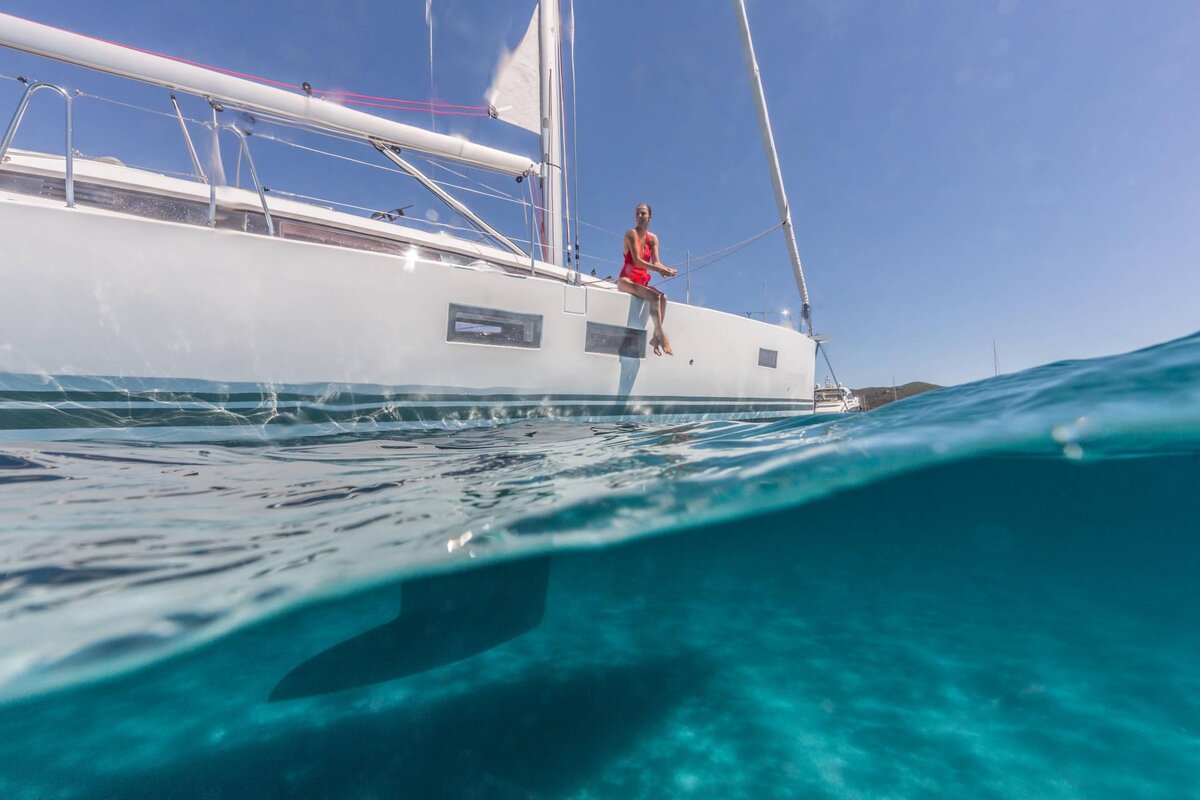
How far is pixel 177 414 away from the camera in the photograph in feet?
12.1

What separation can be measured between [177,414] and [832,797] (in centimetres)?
487

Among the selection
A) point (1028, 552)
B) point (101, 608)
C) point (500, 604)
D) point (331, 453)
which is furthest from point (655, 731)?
point (1028, 552)

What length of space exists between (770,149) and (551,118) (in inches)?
159

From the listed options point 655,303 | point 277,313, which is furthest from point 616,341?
point 277,313

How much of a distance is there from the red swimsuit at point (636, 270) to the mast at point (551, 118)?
222cm

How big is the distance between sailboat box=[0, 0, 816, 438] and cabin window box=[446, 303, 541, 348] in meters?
0.02

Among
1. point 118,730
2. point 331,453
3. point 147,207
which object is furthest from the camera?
point 147,207

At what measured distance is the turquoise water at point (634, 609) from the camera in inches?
82.4

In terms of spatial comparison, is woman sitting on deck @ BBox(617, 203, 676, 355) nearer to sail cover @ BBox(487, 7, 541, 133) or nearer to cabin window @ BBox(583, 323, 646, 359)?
cabin window @ BBox(583, 323, 646, 359)

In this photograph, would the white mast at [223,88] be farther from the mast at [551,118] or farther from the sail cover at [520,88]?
the sail cover at [520,88]

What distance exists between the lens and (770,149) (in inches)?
337

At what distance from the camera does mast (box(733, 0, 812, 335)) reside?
8.36 meters

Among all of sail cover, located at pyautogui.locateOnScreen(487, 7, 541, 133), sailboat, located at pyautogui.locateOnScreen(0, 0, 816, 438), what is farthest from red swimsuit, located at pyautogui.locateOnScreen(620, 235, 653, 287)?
sail cover, located at pyautogui.locateOnScreen(487, 7, 541, 133)

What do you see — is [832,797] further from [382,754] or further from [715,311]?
[715,311]
